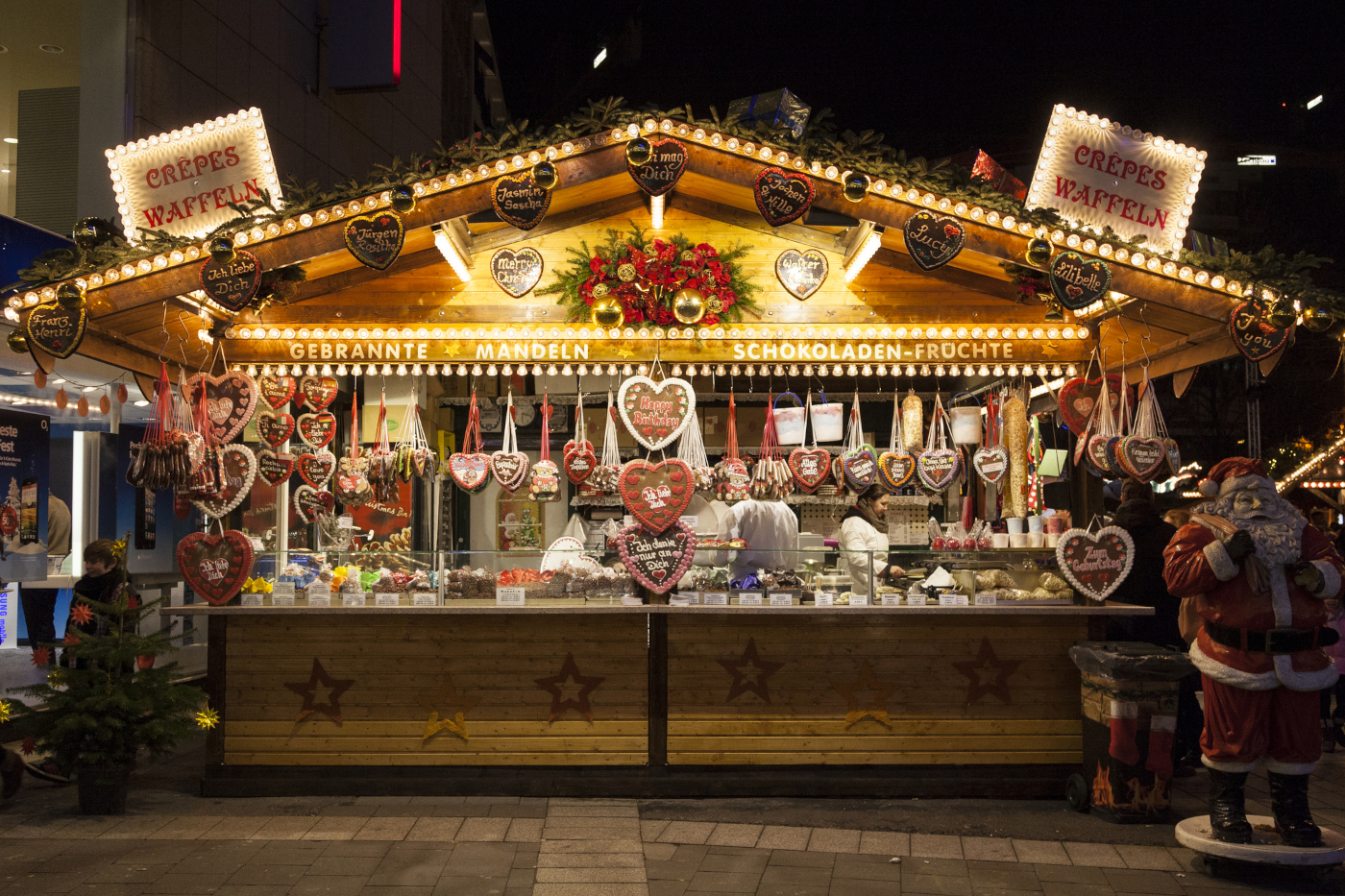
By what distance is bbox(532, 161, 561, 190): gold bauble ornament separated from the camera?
585 centimetres

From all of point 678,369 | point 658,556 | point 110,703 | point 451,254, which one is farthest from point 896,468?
point 110,703

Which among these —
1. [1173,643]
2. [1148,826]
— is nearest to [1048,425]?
[1173,643]

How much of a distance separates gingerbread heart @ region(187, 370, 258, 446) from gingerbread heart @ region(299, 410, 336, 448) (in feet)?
3.21

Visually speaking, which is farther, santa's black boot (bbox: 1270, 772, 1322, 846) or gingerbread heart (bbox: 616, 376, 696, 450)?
gingerbread heart (bbox: 616, 376, 696, 450)

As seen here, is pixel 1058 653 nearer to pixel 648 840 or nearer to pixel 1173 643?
pixel 1173 643

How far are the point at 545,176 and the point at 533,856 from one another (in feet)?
12.7

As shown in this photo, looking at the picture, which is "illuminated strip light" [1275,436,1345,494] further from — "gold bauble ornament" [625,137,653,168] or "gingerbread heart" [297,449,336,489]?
"gingerbread heart" [297,449,336,489]

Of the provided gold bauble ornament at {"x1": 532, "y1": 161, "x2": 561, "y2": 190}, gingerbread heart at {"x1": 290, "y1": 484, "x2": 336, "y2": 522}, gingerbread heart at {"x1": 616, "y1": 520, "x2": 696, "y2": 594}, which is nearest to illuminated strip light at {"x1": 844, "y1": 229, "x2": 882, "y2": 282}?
gold bauble ornament at {"x1": 532, "y1": 161, "x2": 561, "y2": 190}

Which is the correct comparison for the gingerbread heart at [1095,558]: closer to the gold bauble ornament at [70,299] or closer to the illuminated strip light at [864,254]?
the illuminated strip light at [864,254]

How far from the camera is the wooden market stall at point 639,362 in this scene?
615 cm

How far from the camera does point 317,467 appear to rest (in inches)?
307

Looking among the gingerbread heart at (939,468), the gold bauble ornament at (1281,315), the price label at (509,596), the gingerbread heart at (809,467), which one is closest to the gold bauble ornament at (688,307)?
the gingerbread heart at (809,467)

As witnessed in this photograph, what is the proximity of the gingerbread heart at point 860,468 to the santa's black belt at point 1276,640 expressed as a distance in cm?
274

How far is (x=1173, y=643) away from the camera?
24.8ft
